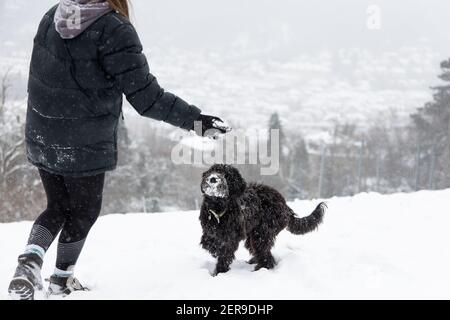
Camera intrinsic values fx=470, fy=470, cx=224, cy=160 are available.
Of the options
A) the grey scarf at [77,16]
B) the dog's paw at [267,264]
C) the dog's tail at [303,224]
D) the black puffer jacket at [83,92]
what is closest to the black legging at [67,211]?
the black puffer jacket at [83,92]

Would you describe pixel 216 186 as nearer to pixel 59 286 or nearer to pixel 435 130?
pixel 59 286

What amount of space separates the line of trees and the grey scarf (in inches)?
998

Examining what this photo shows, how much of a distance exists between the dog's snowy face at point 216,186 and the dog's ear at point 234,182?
0.18ft

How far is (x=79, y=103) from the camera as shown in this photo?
2.65m

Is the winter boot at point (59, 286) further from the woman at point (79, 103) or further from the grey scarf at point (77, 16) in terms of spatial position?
the grey scarf at point (77, 16)

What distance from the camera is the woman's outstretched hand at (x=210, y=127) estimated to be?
2.92 m

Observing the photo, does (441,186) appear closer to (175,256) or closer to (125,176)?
(125,176)

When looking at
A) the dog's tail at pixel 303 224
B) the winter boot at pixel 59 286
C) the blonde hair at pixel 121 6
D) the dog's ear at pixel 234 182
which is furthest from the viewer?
the dog's tail at pixel 303 224

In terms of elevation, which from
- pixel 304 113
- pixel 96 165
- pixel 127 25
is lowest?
pixel 304 113

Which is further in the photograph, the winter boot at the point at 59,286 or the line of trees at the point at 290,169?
the line of trees at the point at 290,169

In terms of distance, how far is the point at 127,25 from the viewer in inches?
Result: 105

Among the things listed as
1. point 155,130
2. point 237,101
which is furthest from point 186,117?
point 237,101

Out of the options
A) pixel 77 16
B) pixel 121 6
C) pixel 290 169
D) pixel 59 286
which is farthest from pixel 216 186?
pixel 290 169

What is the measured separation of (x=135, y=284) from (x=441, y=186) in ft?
132
